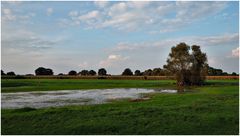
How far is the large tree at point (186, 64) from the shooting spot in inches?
2820

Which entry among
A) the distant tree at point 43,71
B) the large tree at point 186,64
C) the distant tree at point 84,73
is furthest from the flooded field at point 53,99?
the distant tree at point 43,71

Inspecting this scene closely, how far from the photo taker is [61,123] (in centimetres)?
1424

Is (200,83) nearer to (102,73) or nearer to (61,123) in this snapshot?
(61,123)

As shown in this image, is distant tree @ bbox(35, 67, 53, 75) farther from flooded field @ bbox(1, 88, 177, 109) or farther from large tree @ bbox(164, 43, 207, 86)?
flooded field @ bbox(1, 88, 177, 109)

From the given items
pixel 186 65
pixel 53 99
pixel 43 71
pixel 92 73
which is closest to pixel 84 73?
pixel 92 73

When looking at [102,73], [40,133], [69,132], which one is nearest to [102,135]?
[69,132]

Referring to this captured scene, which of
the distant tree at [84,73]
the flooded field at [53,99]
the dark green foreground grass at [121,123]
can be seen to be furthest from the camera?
the distant tree at [84,73]

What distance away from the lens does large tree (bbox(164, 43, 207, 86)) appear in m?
71.6

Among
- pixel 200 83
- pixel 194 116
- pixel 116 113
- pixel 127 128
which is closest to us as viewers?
pixel 127 128

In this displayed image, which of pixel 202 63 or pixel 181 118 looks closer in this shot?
pixel 181 118

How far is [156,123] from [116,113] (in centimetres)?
351

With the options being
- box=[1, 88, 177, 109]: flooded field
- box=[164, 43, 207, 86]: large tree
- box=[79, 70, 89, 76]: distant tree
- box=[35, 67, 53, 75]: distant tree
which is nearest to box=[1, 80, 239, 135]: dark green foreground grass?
box=[1, 88, 177, 109]: flooded field

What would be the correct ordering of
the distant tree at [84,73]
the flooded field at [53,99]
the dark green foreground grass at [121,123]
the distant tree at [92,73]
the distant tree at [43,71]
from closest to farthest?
the dark green foreground grass at [121,123] → the flooded field at [53,99] → the distant tree at [84,73] → the distant tree at [43,71] → the distant tree at [92,73]

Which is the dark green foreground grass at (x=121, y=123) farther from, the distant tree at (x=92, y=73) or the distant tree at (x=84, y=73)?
the distant tree at (x=92, y=73)
